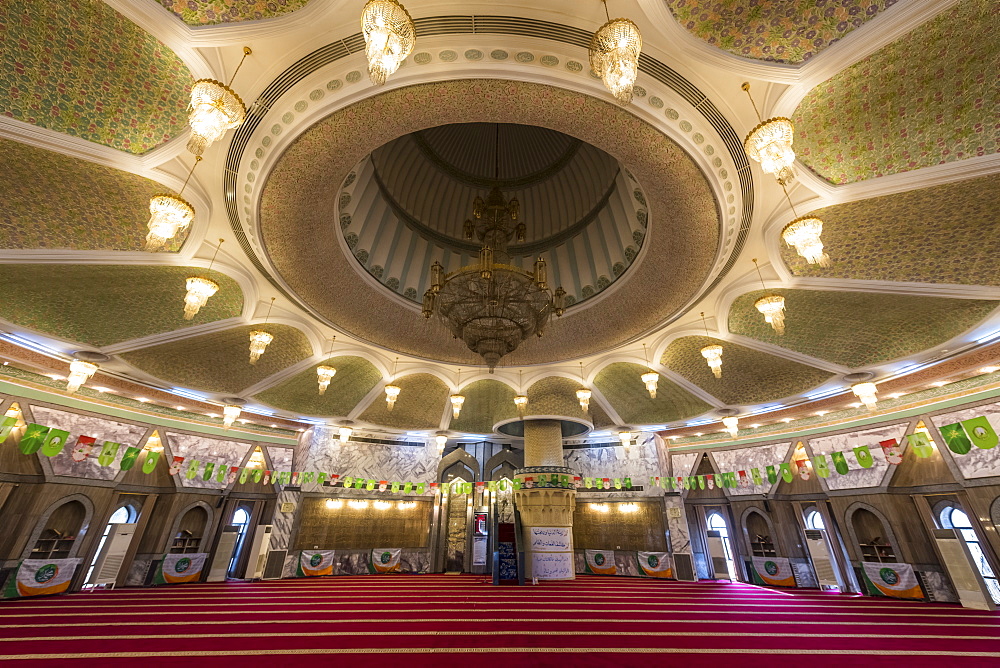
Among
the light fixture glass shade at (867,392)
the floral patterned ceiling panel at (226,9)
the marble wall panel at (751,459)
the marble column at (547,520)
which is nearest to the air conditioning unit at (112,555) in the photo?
the marble column at (547,520)

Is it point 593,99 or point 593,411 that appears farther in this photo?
point 593,411

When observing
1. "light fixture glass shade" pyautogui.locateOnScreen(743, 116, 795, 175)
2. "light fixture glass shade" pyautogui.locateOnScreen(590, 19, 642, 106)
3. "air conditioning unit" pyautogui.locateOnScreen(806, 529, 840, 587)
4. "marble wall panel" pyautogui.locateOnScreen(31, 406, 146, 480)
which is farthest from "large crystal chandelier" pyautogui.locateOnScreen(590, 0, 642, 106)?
"air conditioning unit" pyautogui.locateOnScreen(806, 529, 840, 587)

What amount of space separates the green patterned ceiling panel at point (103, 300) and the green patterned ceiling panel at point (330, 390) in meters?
2.97

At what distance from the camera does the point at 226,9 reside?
3369mm

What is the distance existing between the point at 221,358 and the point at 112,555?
15.6 feet

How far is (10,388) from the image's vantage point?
7824mm

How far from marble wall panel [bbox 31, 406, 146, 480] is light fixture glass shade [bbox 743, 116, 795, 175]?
40.2ft

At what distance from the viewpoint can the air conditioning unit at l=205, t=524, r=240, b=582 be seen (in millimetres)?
10312

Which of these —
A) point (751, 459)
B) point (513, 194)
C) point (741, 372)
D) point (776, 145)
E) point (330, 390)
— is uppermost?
point (513, 194)

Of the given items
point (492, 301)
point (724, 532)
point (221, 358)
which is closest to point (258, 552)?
point (221, 358)

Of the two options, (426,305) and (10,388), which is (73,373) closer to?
(10,388)

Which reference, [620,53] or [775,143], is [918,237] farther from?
[620,53]

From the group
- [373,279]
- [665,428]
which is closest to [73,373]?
[373,279]

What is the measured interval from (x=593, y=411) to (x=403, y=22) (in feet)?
35.8
